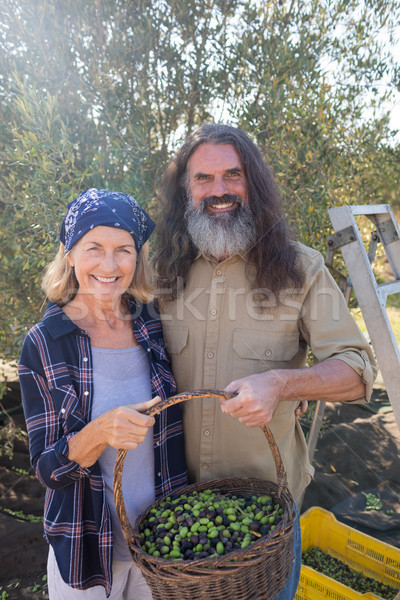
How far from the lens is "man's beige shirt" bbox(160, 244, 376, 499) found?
2344 mm

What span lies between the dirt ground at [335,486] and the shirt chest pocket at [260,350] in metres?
2.68

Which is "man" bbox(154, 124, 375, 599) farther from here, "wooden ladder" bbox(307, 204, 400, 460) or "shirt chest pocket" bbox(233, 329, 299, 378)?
"wooden ladder" bbox(307, 204, 400, 460)

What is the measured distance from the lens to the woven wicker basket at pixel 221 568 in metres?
1.58

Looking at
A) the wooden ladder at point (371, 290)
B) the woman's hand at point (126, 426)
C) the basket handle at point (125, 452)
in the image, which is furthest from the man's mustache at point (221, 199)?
the woman's hand at point (126, 426)

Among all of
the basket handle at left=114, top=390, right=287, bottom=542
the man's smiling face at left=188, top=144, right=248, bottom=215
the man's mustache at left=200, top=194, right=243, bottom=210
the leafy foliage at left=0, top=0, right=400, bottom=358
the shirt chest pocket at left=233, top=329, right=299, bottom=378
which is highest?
the leafy foliage at left=0, top=0, right=400, bottom=358

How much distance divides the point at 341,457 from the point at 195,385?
132 inches

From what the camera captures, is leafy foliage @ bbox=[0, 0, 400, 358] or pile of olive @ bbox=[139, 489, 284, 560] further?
leafy foliage @ bbox=[0, 0, 400, 358]

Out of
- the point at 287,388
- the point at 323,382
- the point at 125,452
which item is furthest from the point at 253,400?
the point at 125,452

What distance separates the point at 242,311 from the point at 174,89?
2509 millimetres

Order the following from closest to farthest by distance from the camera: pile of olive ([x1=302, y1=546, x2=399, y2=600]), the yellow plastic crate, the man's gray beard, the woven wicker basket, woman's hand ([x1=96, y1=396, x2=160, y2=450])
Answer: the woven wicker basket, woman's hand ([x1=96, y1=396, x2=160, y2=450]), the man's gray beard, the yellow plastic crate, pile of olive ([x1=302, y1=546, x2=399, y2=600])

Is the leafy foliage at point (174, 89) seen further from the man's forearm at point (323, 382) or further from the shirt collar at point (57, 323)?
the man's forearm at point (323, 382)

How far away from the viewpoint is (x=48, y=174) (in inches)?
124

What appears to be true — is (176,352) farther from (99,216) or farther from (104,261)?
(99,216)

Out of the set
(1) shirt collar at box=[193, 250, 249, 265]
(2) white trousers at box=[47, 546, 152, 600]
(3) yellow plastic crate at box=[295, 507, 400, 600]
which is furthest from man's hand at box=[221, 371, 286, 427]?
(3) yellow plastic crate at box=[295, 507, 400, 600]
